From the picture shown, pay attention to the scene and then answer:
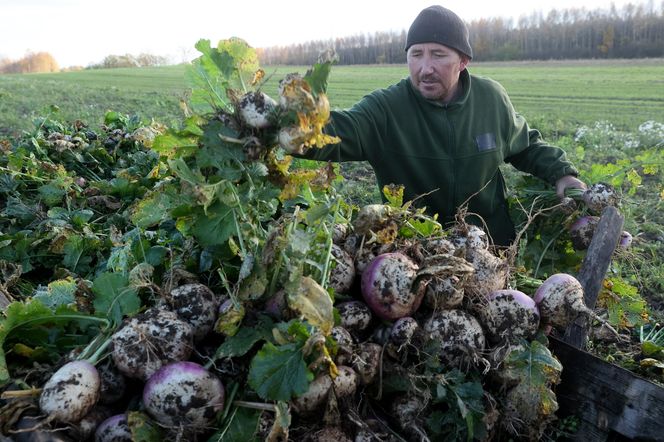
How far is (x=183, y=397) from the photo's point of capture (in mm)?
1733

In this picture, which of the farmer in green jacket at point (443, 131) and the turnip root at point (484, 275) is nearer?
the turnip root at point (484, 275)

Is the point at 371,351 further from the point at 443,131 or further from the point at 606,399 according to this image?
the point at 443,131

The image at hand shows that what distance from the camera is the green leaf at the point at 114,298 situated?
201 cm

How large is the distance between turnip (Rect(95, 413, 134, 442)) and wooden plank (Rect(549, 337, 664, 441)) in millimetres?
1678

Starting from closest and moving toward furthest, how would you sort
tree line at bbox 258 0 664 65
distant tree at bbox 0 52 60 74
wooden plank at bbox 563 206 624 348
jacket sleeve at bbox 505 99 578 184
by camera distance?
1. wooden plank at bbox 563 206 624 348
2. jacket sleeve at bbox 505 99 578 184
3. tree line at bbox 258 0 664 65
4. distant tree at bbox 0 52 60 74

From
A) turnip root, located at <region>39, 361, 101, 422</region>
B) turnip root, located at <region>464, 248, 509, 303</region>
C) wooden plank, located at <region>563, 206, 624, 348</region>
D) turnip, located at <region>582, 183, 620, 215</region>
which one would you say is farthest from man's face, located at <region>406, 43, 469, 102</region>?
turnip root, located at <region>39, 361, 101, 422</region>

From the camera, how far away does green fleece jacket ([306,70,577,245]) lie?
347cm

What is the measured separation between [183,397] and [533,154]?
295cm

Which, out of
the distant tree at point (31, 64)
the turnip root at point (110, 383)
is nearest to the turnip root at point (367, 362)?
the turnip root at point (110, 383)

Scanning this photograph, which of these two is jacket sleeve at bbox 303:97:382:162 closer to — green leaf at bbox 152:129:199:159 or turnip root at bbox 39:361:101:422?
green leaf at bbox 152:129:199:159

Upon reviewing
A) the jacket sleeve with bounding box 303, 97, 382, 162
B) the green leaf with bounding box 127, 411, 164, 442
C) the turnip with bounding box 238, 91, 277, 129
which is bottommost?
the green leaf with bounding box 127, 411, 164, 442

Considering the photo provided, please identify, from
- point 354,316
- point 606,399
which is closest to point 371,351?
point 354,316

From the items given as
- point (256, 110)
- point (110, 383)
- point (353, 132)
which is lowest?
point (110, 383)

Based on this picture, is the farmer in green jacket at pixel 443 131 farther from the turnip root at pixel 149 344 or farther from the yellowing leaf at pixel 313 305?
the turnip root at pixel 149 344
